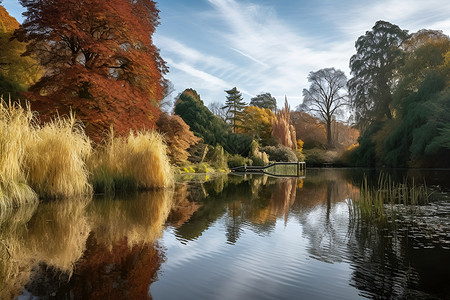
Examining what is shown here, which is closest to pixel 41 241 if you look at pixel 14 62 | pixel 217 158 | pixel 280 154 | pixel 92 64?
pixel 92 64

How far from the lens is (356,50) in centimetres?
2967

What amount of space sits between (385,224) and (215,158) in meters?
16.5

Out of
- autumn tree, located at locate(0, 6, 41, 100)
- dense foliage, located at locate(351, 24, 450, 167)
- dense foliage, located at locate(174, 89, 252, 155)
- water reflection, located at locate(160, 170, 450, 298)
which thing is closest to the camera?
water reflection, located at locate(160, 170, 450, 298)

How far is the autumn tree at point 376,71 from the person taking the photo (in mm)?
27031

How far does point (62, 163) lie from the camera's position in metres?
5.94

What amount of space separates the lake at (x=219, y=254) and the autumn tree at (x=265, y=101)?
1599 inches

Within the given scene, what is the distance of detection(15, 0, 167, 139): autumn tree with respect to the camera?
7945 millimetres

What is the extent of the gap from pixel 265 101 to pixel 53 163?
41014 millimetres

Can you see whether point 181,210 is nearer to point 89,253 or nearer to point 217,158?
point 89,253

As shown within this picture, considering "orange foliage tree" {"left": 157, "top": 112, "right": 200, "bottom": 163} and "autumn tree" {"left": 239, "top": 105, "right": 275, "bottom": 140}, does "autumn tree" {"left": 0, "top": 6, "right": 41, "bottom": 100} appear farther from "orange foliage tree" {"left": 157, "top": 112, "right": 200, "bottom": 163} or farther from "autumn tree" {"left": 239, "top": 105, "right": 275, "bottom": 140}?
"autumn tree" {"left": 239, "top": 105, "right": 275, "bottom": 140}

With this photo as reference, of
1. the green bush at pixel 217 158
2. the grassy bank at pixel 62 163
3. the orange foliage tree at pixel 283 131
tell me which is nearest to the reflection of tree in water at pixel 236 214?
the grassy bank at pixel 62 163

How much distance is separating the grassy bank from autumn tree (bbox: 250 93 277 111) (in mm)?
37946

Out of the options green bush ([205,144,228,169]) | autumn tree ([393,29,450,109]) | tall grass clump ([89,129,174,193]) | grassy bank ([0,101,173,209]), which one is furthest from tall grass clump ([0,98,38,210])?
autumn tree ([393,29,450,109])

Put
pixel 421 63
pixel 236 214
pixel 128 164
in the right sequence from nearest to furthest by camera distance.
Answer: pixel 236 214
pixel 128 164
pixel 421 63
